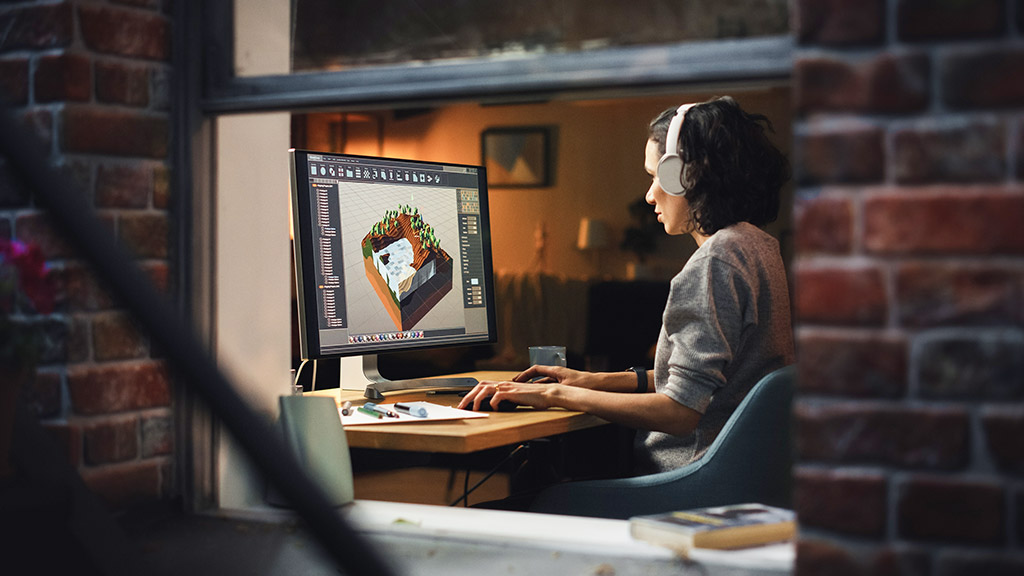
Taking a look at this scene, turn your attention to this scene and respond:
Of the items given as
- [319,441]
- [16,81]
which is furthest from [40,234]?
[319,441]

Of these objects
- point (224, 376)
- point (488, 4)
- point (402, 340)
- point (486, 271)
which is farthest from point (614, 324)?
point (224, 376)

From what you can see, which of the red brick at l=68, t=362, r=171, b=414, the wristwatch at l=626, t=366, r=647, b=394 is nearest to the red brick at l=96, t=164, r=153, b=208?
the red brick at l=68, t=362, r=171, b=414

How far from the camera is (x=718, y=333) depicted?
6.10 feet

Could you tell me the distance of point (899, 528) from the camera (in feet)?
2.69

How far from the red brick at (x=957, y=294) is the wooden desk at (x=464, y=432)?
3.32 ft

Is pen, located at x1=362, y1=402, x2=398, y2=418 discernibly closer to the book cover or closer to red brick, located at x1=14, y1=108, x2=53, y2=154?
the book cover

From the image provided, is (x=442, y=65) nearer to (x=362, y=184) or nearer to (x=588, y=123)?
(x=362, y=184)

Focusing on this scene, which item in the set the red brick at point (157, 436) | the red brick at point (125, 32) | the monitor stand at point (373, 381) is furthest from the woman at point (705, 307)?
the red brick at point (125, 32)

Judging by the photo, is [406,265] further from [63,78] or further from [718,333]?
[63,78]

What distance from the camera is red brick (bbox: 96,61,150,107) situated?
4.04ft

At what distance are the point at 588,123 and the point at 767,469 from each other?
3.37 meters

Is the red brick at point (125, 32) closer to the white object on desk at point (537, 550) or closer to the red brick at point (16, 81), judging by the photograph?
the red brick at point (16, 81)

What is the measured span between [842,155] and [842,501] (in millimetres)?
322

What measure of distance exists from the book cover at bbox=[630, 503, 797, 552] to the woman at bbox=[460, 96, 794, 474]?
65 cm
